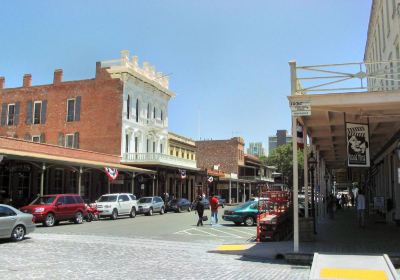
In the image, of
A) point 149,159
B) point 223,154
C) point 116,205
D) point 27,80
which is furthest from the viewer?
point 223,154

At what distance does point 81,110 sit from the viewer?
50.7m

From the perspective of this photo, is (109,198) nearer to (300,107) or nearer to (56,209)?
(56,209)

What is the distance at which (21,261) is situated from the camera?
39.9 feet

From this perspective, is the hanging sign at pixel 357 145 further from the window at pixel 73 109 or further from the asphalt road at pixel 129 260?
the window at pixel 73 109

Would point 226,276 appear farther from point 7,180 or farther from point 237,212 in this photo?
point 7,180

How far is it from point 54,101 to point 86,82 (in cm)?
402

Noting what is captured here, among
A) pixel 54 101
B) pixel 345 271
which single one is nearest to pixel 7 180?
pixel 54 101

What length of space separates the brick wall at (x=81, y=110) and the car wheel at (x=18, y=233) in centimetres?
3097

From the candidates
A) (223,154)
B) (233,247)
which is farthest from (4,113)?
(233,247)

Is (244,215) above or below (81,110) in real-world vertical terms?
below

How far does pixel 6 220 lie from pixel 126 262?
6.34 m

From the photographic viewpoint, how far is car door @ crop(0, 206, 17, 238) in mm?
16234

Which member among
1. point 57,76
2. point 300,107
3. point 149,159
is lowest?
point 300,107

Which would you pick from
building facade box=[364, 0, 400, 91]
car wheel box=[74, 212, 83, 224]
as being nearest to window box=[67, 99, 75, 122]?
car wheel box=[74, 212, 83, 224]
